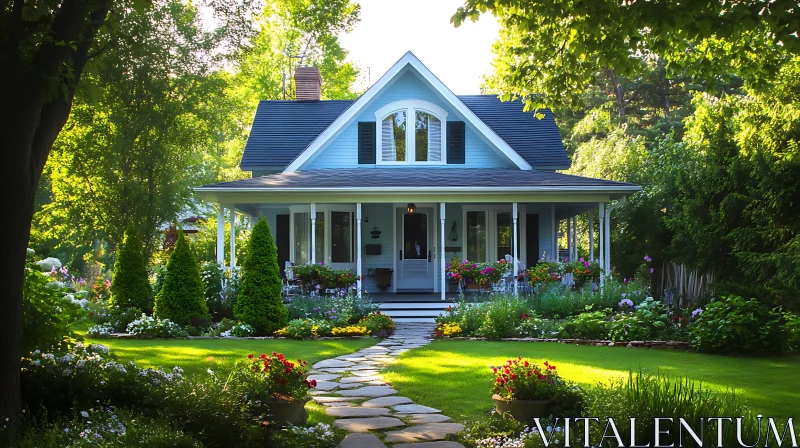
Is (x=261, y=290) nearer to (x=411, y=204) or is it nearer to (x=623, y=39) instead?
(x=411, y=204)

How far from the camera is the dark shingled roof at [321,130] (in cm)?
1981

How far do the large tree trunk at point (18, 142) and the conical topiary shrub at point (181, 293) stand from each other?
850 centimetres

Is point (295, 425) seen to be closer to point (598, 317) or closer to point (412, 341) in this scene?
point (412, 341)

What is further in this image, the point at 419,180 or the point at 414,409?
the point at 419,180

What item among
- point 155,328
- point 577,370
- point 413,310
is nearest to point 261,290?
point 155,328

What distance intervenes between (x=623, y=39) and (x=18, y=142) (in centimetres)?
626

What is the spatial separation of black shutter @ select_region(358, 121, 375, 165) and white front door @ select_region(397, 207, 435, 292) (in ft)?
4.94

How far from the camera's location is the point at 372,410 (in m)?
6.70

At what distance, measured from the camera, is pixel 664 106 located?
36156mm

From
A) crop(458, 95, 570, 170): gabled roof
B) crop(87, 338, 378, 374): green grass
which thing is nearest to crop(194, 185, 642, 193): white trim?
crop(458, 95, 570, 170): gabled roof

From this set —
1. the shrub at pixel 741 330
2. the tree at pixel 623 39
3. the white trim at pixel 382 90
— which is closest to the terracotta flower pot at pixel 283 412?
the tree at pixel 623 39

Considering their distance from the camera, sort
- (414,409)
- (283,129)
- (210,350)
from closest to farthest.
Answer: (414,409), (210,350), (283,129)

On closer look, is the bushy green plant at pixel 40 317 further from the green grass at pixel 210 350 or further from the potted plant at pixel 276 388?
the green grass at pixel 210 350

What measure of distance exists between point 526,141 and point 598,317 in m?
8.62
